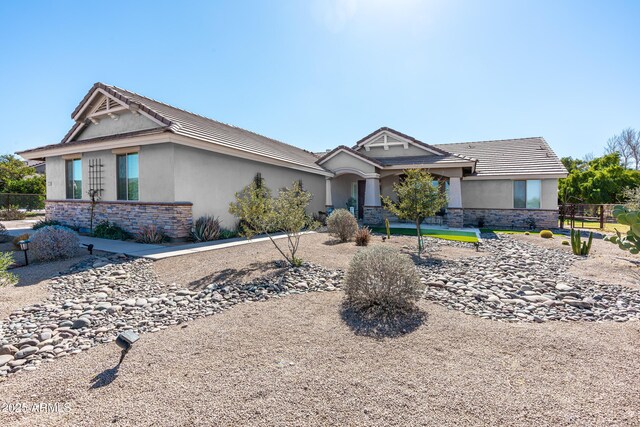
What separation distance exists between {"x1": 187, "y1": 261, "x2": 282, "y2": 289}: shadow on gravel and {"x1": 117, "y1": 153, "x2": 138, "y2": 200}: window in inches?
293

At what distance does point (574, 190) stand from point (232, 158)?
99.3ft

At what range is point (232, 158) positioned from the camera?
1326cm

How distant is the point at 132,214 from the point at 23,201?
67.1 ft

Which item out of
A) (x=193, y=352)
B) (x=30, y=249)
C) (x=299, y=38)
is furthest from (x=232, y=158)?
(x=193, y=352)

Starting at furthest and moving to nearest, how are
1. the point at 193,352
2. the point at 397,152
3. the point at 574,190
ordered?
1. the point at 574,190
2. the point at 397,152
3. the point at 193,352

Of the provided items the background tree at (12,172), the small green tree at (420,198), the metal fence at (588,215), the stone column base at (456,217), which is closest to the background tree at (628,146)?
the metal fence at (588,215)

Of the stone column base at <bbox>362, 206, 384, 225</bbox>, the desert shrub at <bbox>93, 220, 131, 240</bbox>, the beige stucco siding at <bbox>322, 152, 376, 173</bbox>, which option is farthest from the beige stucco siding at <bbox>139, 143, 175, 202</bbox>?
the stone column base at <bbox>362, 206, 384, 225</bbox>

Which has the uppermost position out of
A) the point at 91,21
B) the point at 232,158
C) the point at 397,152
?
the point at 91,21

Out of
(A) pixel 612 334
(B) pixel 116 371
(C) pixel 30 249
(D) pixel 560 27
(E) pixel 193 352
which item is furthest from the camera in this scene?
(D) pixel 560 27

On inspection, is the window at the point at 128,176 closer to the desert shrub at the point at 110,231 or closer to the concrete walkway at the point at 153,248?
the desert shrub at the point at 110,231

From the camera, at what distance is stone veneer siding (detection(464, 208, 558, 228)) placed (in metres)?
17.0

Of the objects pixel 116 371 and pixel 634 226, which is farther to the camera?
pixel 634 226

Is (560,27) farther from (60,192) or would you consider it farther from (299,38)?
(60,192)

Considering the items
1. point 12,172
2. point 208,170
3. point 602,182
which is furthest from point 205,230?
point 602,182
